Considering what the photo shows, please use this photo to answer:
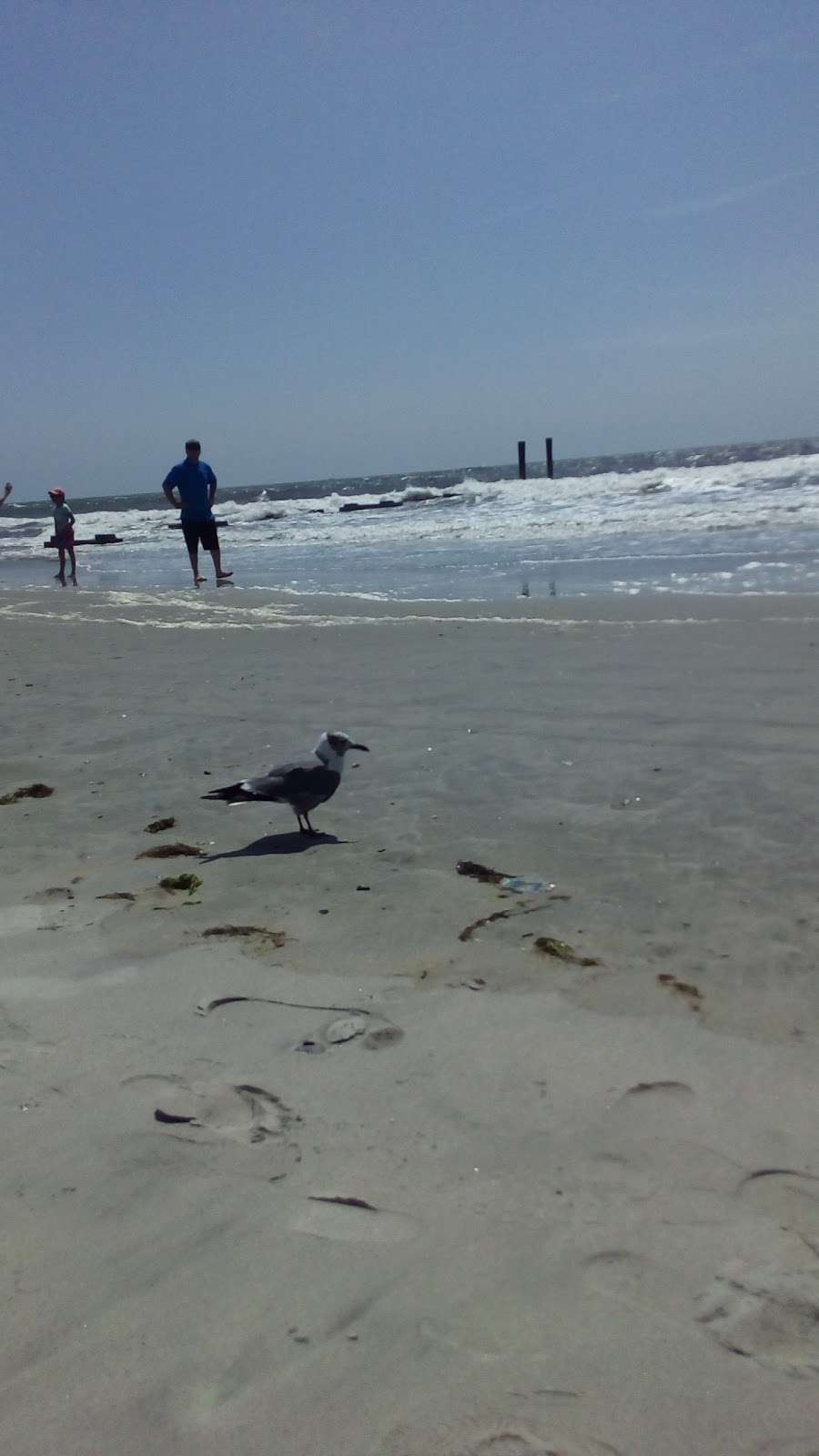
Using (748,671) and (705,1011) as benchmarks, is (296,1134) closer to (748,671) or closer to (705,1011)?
(705,1011)

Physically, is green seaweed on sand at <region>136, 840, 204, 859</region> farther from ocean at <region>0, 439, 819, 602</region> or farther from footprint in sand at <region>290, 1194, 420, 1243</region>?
ocean at <region>0, 439, 819, 602</region>

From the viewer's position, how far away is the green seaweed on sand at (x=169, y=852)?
363cm

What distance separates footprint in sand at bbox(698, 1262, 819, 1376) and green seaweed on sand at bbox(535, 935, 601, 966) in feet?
3.57

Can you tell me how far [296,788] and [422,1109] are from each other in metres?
1.87

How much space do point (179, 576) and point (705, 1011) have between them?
47.2ft

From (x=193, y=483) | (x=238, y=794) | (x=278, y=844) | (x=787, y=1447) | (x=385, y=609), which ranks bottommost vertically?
(x=787, y=1447)

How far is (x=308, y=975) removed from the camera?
2.66 meters

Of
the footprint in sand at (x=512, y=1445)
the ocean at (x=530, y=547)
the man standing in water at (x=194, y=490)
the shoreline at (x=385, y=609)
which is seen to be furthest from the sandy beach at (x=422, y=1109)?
the man standing in water at (x=194, y=490)

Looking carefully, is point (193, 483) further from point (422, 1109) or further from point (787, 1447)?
point (787, 1447)

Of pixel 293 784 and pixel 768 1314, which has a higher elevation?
pixel 293 784

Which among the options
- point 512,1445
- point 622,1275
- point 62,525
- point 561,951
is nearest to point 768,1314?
point 622,1275

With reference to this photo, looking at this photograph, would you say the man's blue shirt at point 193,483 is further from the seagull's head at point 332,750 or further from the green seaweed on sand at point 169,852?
the green seaweed on sand at point 169,852

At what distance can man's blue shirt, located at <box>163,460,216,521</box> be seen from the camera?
1225 cm

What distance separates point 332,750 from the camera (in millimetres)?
4184
